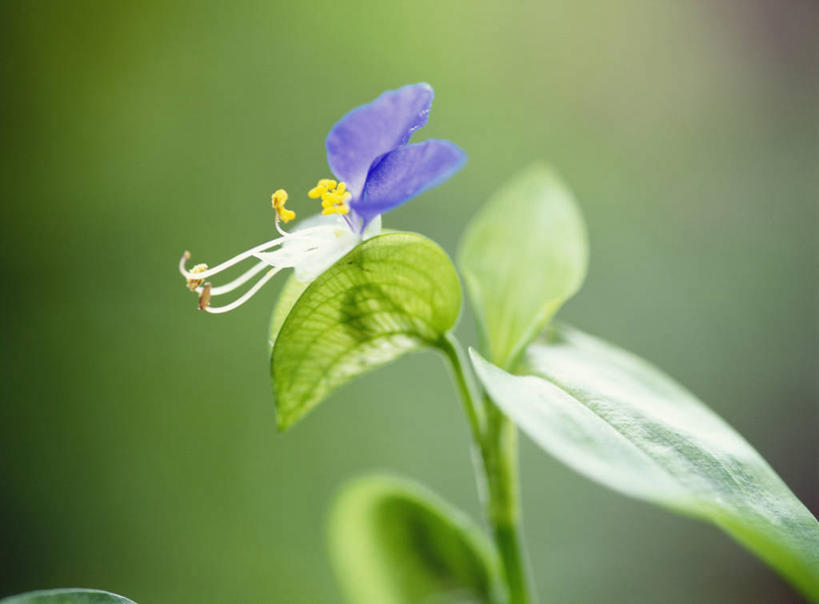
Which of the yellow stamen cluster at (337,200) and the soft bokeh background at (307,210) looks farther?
the soft bokeh background at (307,210)

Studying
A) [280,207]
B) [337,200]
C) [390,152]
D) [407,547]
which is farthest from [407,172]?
[407,547]

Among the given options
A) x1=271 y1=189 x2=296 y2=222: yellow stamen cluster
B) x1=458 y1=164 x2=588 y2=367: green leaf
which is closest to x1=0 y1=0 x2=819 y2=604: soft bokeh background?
x1=458 y1=164 x2=588 y2=367: green leaf

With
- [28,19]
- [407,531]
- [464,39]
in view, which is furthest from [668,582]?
[28,19]

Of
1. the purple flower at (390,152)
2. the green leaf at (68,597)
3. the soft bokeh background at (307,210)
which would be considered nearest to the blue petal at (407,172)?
the purple flower at (390,152)

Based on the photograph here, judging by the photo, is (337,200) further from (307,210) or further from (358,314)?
(307,210)

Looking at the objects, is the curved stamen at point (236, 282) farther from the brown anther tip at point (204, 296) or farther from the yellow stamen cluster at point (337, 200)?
the yellow stamen cluster at point (337, 200)
